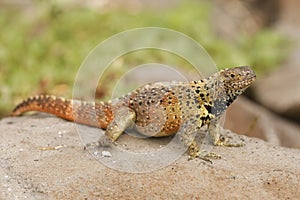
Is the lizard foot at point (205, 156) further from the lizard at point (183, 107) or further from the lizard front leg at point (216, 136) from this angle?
the lizard front leg at point (216, 136)

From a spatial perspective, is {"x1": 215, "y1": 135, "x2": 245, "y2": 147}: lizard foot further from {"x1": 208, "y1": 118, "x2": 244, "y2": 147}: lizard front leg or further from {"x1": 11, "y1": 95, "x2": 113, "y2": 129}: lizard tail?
{"x1": 11, "y1": 95, "x2": 113, "y2": 129}: lizard tail

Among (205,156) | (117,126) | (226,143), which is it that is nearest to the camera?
(205,156)

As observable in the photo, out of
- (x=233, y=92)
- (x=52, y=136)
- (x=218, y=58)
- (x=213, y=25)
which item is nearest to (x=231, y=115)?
(x=218, y=58)

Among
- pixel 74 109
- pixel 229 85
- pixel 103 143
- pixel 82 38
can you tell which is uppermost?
pixel 82 38

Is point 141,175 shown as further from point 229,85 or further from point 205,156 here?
point 229,85

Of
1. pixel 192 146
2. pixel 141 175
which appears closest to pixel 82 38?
pixel 192 146

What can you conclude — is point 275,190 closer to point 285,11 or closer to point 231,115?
point 231,115

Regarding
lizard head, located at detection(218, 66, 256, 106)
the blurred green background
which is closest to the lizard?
lizard head, located at detection(218, 66, 256, 106)
